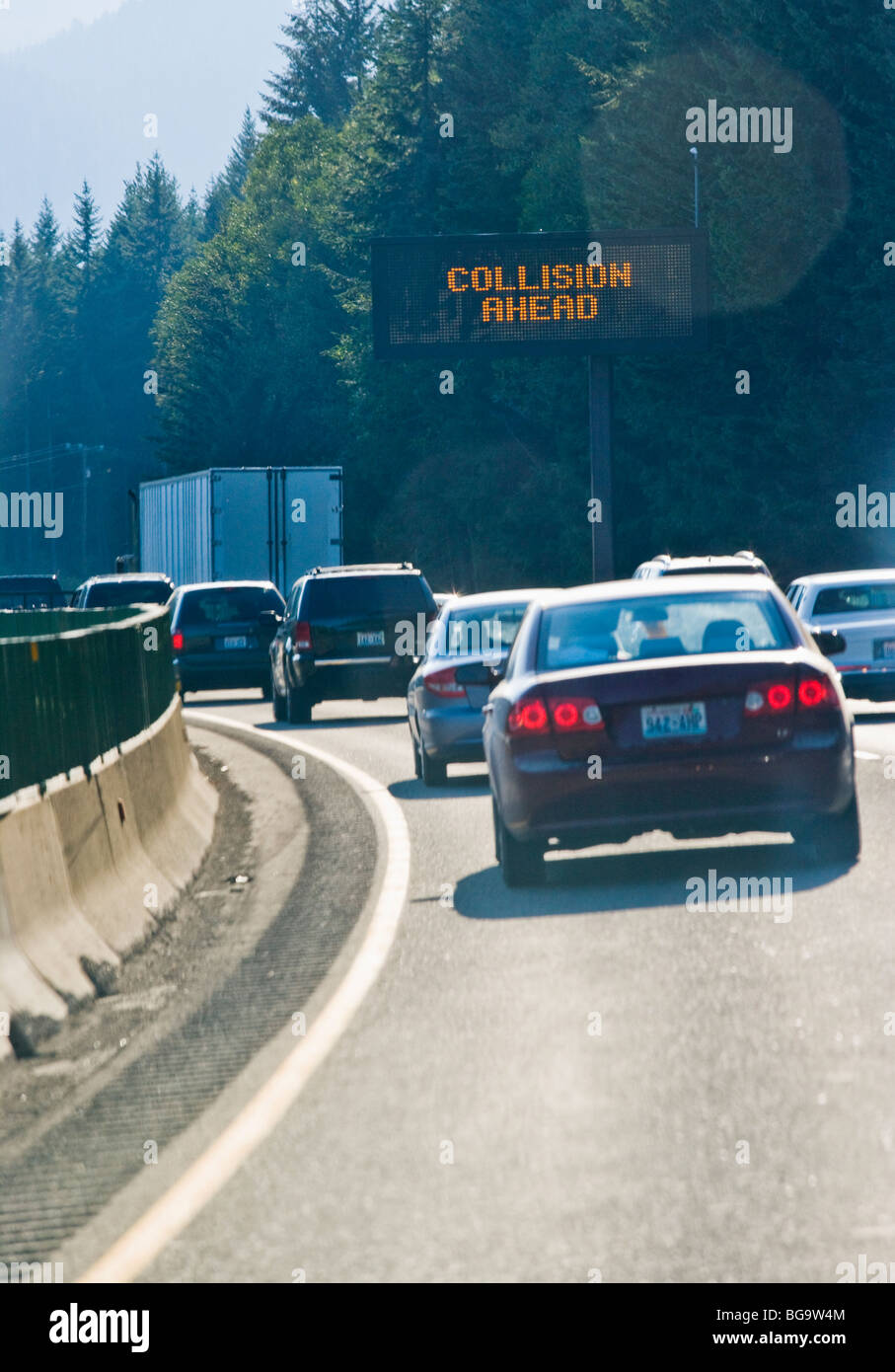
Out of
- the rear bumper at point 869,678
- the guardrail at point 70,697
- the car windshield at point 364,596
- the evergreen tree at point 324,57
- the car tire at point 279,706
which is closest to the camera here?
the guardrail at point 70,697

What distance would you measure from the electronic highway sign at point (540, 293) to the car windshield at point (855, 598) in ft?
41.0

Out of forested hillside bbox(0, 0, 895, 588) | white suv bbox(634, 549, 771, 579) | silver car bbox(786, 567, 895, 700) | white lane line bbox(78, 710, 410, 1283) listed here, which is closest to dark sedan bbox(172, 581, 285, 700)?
silver car bbox(786, 567, 895, 700)

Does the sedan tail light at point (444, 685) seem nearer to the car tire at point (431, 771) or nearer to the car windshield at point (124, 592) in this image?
the car tire at point (431, 771)

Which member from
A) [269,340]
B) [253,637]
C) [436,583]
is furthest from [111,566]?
[253,637]

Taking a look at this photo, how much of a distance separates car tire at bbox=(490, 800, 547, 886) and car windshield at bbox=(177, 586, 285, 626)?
20786 millimetres

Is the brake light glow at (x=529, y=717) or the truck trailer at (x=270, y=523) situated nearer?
the brake light glow at (x=529, y=717)

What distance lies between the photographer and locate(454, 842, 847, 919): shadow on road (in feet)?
36.8

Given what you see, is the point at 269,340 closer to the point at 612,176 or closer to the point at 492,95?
the point at 492,95

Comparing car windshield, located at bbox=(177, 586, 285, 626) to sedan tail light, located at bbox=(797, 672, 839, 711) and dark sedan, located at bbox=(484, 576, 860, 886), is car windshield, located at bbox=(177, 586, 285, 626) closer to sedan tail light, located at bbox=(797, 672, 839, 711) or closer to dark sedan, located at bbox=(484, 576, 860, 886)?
dark sedan, located at bbox=(484, 576, 860, 886)

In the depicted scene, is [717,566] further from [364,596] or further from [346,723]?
[346,723]

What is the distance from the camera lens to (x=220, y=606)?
107 ft

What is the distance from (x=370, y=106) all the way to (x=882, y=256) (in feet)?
143

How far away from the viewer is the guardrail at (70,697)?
31.8 feet

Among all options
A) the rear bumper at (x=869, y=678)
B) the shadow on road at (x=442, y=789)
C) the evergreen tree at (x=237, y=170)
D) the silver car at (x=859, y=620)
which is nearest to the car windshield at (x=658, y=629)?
the shadow on road at (x=442, y=789)
